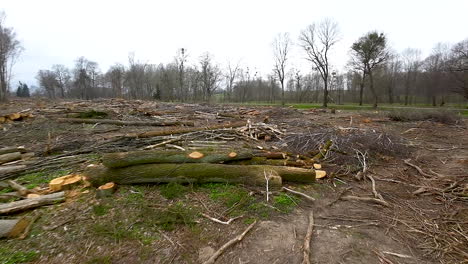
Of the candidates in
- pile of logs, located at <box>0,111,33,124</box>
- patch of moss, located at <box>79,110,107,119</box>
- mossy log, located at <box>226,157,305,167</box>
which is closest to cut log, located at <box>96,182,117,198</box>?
mossy log, located at <box>226,157,305,167</box>

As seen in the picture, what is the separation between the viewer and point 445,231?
10.2 feet

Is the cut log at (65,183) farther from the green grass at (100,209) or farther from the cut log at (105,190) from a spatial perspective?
the green grass at (100,209)

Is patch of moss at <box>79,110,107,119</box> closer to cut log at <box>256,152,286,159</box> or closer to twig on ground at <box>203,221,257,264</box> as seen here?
cut log at <box>256,152,286,159</box>

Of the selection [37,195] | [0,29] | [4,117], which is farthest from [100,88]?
[37,195]

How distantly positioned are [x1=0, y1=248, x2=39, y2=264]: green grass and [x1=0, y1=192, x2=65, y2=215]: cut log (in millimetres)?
788

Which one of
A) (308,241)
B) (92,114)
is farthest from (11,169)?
(92,114)

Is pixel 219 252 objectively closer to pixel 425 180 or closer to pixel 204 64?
pixel 425 180

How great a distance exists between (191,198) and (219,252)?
4.24ft

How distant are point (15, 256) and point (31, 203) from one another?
3.48 ft

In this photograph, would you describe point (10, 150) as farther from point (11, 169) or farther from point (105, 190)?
point (105, 190)

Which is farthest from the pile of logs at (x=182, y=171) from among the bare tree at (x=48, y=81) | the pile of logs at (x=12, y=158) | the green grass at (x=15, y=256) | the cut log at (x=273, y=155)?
the bare tree at (x=48, y=81)

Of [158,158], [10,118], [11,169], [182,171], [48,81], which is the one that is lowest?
[11,169]

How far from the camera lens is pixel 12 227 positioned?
2.77 meters

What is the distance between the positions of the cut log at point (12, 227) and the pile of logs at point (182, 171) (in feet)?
3.60
